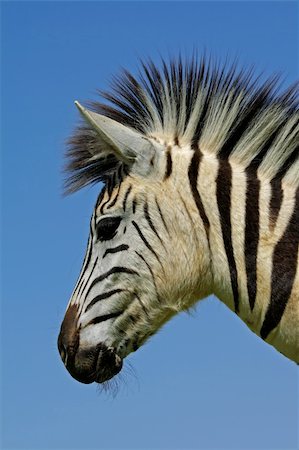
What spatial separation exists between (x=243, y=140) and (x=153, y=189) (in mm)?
912

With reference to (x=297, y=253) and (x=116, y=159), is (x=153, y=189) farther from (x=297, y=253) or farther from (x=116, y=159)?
(x=297, y=253)

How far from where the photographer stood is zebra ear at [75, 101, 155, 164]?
8219 mm

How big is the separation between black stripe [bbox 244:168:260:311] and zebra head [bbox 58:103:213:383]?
16.6 inches

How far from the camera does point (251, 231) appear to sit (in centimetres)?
764

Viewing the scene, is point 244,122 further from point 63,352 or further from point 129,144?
point 63,352

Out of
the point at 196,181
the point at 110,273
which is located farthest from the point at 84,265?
the point at 196,181

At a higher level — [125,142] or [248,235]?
[125,142]

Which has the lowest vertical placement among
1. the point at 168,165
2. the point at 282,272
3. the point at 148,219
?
the point at 282,272

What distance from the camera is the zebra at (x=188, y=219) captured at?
7.59m

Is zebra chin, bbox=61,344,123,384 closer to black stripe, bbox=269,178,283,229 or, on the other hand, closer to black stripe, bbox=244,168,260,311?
black stripe, bbox=244,168,260,311

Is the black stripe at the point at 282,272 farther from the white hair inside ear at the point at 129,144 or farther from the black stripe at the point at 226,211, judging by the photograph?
the white hair inside ear at the point at 129,144

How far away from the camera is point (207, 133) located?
832cm

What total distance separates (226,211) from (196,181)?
1.41 ft

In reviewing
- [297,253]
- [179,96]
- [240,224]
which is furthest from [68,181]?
[297,253]
